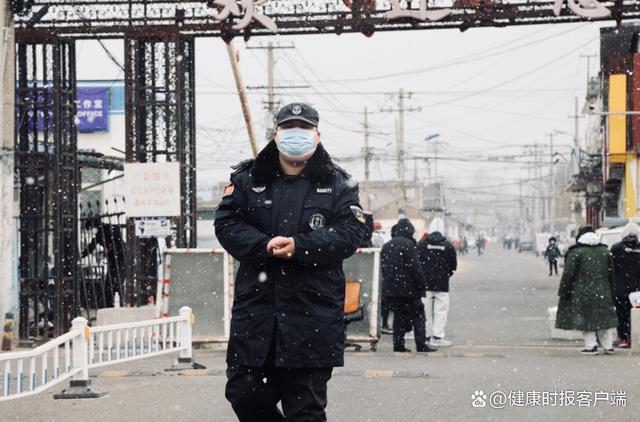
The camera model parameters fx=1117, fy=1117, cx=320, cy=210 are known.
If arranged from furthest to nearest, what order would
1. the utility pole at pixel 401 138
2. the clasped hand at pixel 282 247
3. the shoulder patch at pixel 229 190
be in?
the utility pole at pixel 401 138 → the shoulder patch at pixel 229 190 → the clasped hand at pixel 282 247

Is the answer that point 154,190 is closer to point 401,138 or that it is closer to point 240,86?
point 240,86

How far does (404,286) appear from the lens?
14.7 metres

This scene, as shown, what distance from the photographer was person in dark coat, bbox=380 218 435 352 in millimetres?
14750

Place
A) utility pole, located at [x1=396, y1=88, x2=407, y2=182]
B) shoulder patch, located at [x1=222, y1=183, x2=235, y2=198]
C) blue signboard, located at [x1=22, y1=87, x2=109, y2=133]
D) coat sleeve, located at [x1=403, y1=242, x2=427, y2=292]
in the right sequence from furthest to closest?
1. utility pole, located at [x1=396, y1=88, x2=407, y2=182]
2. blue signboard, located at [x1=22, y1=87, x2=109, y2=133]
3. coat sleeve, located at [x1=403, y1=242, x2=427, y2=292]
4. shoulder patch, located at [x1=222, y1=183, x2=235, y2=198]

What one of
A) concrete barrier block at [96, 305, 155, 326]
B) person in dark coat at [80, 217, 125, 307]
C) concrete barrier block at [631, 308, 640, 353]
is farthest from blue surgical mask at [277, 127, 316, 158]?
person in dark coat at [80, 217, 125, 307]

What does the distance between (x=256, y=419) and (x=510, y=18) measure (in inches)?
480

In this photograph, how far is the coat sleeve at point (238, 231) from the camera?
17.1ft

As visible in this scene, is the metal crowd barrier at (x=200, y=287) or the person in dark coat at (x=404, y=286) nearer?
the person in dark coat at (x=404, y=286)

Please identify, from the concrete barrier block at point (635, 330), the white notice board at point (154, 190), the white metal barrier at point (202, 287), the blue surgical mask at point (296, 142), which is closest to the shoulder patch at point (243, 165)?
the blue surgical mask at point (296, 142)

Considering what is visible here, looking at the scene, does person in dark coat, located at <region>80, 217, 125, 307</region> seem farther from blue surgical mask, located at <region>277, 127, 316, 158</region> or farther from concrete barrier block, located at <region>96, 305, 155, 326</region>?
blue surgical mask, located at <region>277, 127, 316, 158</region>

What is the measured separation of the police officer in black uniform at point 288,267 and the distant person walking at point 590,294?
32.7 feet

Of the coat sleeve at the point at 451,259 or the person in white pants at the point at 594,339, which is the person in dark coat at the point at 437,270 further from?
the person in white pants at the point at 594,339

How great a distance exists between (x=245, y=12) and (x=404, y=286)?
481cm

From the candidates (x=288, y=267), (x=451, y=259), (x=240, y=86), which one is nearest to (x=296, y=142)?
(x=288, y=267)
